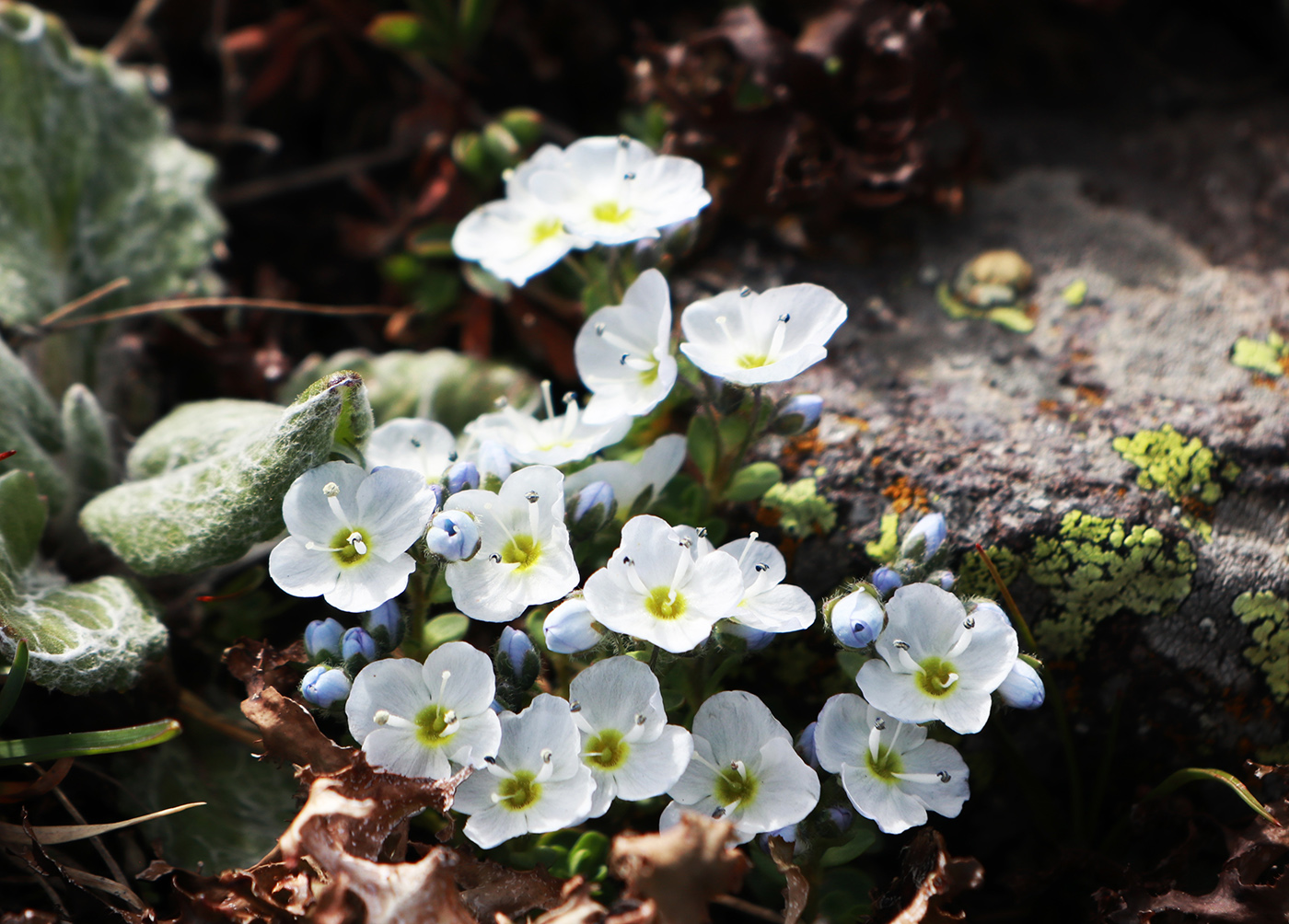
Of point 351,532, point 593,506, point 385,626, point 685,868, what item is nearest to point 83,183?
point 351,532

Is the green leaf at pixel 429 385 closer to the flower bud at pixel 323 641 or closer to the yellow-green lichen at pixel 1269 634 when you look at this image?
the flower bud at pixel 323 641

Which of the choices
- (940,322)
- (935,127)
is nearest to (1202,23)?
(935,127)

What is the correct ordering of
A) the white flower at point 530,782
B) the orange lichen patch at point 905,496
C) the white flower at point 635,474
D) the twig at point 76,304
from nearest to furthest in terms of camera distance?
the white flower at point 530,782
the white flower at point 635,474
the orange lichen patch at point 905,496
the twig at point 76,304

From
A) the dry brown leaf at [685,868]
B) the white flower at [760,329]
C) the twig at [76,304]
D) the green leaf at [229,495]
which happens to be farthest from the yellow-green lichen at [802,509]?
the twig at [76,304]

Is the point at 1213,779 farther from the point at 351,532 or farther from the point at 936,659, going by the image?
the point at 351,532

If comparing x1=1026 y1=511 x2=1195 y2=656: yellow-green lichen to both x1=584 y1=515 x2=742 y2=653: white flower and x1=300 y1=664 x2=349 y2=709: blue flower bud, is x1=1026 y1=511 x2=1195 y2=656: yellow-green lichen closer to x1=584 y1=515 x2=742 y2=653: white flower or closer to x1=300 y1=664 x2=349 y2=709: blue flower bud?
x1=584 y1=515 x2=742 y2=653: white flower

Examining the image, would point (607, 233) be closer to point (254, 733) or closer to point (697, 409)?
point (697, 409)

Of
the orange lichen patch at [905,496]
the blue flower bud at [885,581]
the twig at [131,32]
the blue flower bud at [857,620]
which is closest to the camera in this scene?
the blue flower bud at [857,620]
